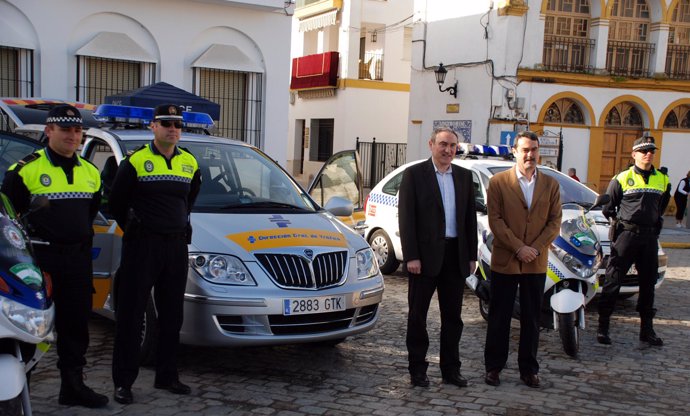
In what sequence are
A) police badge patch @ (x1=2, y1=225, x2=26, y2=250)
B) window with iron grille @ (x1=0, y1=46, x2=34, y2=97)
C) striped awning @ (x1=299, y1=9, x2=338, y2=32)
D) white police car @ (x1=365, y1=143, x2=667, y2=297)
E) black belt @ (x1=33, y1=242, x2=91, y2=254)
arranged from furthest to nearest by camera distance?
striped awning @ (x1=299, y1=9, x2=338, y2=32), window with iron grille @ (x1=0, y1=46, x2=34, y2=97), white police car @ (x1=365, y1=143, x2=667, y2=297), black belt @ (x1=33, y1=242, x2=91, y2=254), police badge patch @ (x1=2, y1=225, x2=26, y2=250)

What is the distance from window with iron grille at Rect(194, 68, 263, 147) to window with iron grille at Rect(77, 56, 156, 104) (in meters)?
1.43

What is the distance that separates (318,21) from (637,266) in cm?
2377

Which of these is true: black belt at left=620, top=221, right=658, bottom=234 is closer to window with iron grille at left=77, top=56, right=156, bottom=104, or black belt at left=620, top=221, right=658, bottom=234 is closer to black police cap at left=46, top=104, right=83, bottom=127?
black police cap at left=46, top=104, right=83, bottom=127

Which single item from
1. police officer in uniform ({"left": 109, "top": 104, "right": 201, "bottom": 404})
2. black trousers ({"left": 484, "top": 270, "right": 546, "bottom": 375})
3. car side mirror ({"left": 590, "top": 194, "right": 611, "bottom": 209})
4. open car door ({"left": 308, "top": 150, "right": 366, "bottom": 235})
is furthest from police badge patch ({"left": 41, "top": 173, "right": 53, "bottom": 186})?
open car door ({"left": 308, "top": 150, "right": 366, "bottom": 235})

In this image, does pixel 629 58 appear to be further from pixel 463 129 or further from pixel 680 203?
pixel 463 129

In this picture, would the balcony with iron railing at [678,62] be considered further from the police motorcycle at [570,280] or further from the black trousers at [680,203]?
the police motorcycle at [570,280]

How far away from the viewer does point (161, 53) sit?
14.8 meters

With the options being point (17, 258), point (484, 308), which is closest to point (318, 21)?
point (484, 308)

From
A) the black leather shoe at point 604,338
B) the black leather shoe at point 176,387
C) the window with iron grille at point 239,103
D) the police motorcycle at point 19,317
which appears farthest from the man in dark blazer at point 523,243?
the window with iron grille at point 239,103

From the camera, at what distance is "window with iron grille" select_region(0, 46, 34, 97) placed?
1352 cm

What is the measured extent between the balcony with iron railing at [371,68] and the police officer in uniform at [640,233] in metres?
21.5

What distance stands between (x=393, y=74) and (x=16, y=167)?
959 inches

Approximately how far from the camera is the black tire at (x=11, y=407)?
3.31 m

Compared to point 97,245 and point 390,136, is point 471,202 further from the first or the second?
point 390,136
